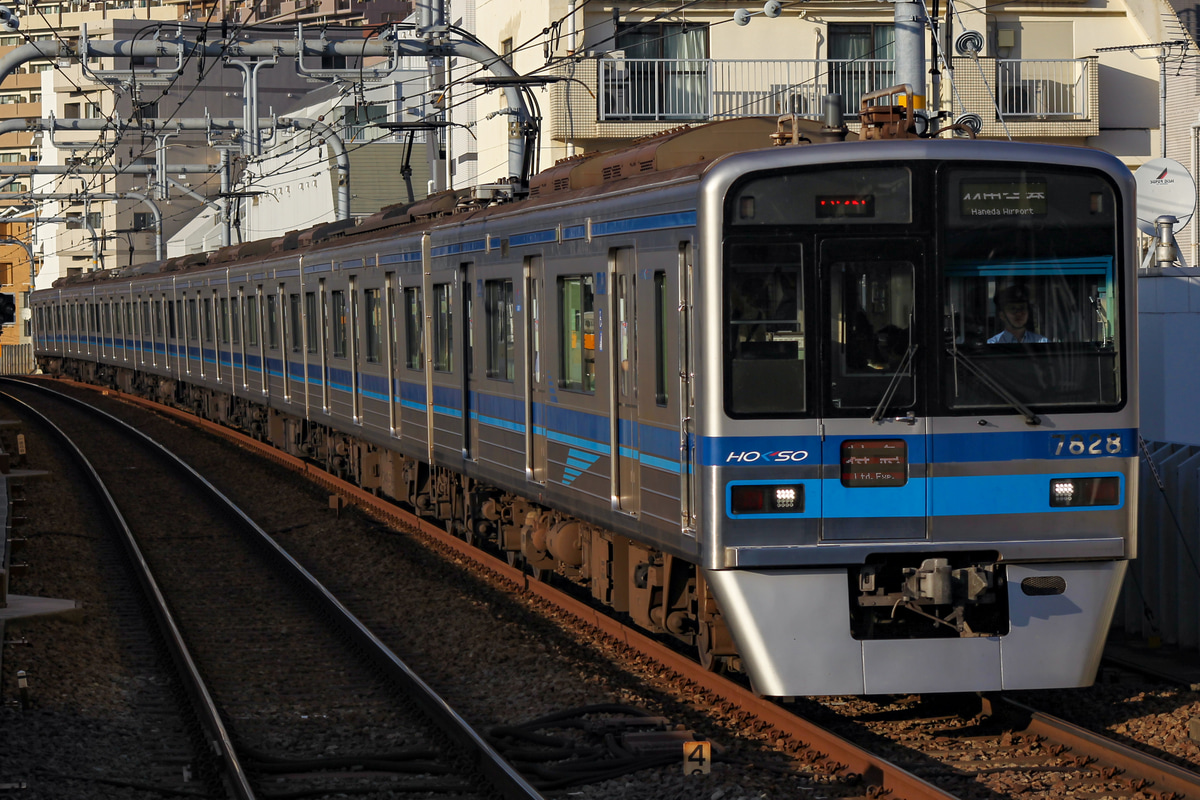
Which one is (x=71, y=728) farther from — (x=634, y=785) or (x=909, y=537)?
(x=909, y=537)

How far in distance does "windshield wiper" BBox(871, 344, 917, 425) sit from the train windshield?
0.47 feet

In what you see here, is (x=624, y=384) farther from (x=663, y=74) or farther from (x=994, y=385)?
(x=663, y=74)

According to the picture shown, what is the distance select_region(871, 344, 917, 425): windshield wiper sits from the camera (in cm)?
702

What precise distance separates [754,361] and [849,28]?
19.1 meters

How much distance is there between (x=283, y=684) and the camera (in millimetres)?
9203

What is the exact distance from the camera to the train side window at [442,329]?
12555 millimetres

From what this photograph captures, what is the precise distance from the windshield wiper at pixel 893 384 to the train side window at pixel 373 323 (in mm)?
8606

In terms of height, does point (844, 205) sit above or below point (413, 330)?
above

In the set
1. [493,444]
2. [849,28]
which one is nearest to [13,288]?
[849,28]

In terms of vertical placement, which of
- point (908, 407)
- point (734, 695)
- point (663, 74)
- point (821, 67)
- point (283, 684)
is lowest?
point (283, 684)

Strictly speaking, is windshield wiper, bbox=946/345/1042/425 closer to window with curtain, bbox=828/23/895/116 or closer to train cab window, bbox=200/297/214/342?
window with curtain, bbox=828/23/895/116

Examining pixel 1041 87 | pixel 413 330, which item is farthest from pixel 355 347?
pixel 1041 87

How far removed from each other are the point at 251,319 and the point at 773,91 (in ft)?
27.4

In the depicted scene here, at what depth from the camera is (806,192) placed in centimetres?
704
